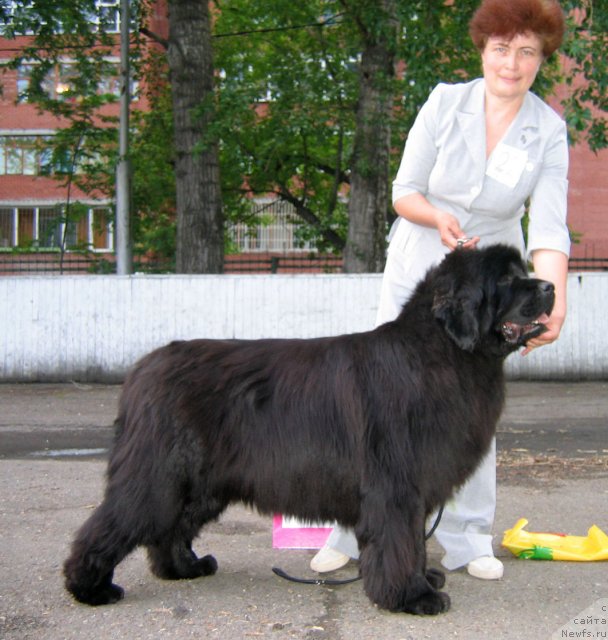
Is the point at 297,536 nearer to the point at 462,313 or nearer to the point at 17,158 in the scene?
the point at 462,313

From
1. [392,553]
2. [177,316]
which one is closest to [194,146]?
[177,316]

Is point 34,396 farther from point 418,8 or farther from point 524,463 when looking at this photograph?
point 418,8

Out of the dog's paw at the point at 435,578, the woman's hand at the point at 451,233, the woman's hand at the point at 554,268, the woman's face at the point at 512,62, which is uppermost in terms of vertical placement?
the woman's face at the point at 512,62

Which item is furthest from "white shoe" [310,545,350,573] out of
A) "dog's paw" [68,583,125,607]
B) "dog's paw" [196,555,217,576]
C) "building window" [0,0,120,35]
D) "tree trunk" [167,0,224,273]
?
"building window" [0,0,120,35]

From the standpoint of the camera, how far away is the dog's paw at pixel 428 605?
11.8 feet

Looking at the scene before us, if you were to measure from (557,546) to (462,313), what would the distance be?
5.33ft

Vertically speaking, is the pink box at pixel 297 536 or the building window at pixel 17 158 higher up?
the building window at pixel 17 158

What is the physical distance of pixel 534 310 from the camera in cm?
352

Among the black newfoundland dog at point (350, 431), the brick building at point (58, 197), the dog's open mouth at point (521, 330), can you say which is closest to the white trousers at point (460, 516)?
the black newfoundland dog at point (350, 431)

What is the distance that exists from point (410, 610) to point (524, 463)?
3481 mm

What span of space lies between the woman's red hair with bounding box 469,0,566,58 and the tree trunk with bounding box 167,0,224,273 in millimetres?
10484

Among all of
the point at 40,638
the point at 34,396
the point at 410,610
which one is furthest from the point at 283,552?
the point at 34,396

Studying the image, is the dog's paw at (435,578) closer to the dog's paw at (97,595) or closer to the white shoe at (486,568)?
the white shoe at (486,568)

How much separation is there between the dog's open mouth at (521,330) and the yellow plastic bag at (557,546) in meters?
1.41
